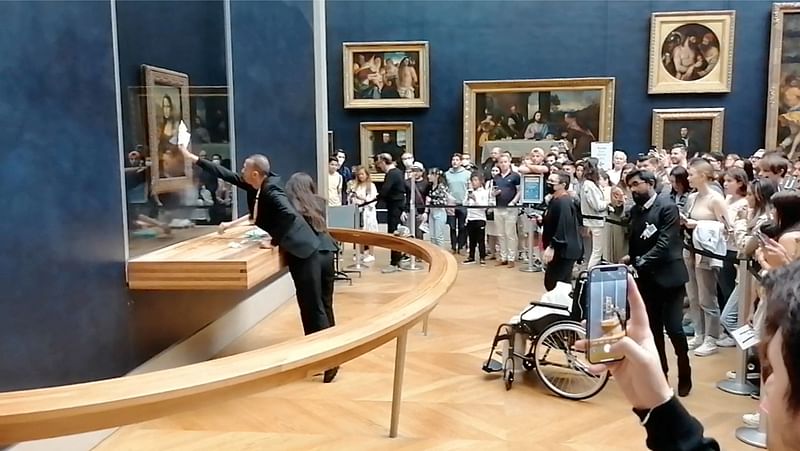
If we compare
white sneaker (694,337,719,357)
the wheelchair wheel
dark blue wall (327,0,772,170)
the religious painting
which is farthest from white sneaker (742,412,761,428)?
the religious painting

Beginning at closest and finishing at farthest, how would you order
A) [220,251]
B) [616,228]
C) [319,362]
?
[319,362] < [220,251] < [616,228]

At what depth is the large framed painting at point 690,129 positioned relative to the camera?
48.6 feet

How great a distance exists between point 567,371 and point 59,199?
3.99m

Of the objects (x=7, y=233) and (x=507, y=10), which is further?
(x=507, y=10)

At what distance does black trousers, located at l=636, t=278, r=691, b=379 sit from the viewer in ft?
16.2

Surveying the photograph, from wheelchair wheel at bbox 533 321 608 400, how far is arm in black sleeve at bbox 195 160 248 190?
286cm

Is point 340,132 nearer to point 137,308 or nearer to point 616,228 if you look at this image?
point 616,228

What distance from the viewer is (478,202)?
1138 centimetres

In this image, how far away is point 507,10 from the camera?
15383 millimetres

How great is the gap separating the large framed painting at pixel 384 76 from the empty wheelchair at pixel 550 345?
35.0 feet

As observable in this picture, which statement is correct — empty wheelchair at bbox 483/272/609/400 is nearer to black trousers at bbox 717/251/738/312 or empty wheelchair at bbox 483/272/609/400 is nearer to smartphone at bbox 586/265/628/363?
black trousers at bbox 717/251/738/312

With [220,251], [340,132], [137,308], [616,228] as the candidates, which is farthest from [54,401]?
[340,132]

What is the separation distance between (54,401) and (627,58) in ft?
48.8

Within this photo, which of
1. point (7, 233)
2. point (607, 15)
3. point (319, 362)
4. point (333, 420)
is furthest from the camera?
point (607, 15)
